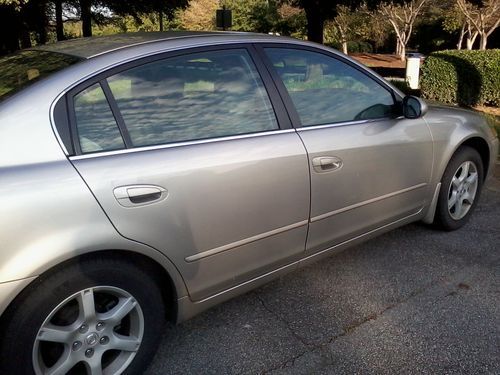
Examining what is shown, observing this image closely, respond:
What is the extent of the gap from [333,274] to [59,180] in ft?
6.63

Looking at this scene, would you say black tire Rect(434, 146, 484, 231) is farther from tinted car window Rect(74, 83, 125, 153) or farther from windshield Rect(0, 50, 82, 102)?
windshield Rect(0, 50, 82, 102)

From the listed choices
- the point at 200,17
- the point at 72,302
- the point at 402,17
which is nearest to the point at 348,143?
the point at 72,302

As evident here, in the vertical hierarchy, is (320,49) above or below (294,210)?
above

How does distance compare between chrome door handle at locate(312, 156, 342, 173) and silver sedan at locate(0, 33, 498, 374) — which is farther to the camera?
chrome door handle at locate(312, 156, 342, 173)

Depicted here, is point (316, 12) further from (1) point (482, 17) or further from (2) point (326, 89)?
(1) point (482, 17)

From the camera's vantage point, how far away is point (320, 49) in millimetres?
3008

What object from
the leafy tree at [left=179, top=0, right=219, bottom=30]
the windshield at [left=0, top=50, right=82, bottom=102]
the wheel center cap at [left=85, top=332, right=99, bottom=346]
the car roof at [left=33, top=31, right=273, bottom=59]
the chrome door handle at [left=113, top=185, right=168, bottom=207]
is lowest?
the wheel center cap at [left=85, top=332, right=99, bottom=346]

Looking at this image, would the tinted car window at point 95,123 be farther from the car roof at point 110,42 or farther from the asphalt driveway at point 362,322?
the asphalt driveway at point 362,322

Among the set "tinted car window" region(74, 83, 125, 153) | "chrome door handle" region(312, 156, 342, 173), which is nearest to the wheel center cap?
"tinted car window" region(74, 83, 125, 153)

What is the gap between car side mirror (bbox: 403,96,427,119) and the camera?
10.6 feet

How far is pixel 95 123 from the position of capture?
209 cm

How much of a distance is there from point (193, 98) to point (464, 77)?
35.3 feet

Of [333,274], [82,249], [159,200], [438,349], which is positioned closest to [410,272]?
[333,274]

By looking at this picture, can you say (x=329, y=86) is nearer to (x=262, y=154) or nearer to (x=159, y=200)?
(x=262, y=154)
